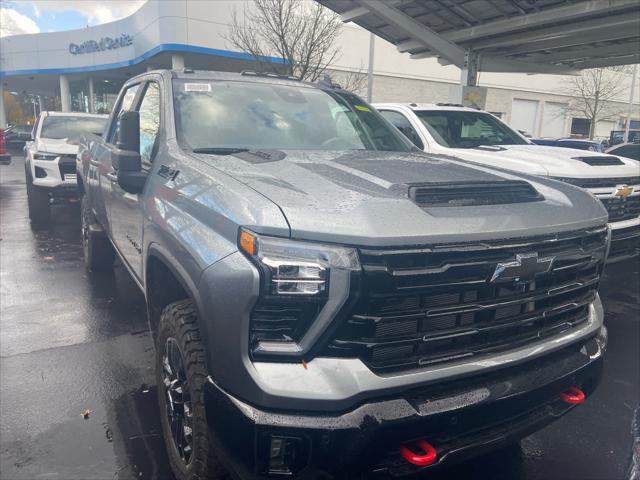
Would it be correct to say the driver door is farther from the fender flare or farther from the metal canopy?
the metal canopy

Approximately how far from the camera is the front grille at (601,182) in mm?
5254

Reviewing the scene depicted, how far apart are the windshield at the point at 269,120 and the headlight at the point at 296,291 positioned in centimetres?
127

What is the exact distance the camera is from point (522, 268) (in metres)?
2.12

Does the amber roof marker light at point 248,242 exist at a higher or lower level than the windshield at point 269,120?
lower

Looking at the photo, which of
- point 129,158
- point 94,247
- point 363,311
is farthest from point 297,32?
point 363,311

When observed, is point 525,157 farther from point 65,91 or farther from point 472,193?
point 65,91

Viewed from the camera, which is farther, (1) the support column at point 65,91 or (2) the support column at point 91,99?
(2) the support column at point 91,99

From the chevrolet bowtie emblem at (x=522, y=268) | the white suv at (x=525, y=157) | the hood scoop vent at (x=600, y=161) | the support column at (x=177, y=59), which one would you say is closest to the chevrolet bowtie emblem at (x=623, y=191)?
the white suv at (x=525, y=157)

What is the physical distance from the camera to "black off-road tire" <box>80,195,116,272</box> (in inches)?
225

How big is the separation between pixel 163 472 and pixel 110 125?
3490 mm

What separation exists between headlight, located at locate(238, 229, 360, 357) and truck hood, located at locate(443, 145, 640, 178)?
3.37m

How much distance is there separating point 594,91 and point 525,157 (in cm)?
3202

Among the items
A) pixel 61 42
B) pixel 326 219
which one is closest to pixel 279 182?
pixel 326 219

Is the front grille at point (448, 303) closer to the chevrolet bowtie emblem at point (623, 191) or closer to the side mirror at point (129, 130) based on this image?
the side mirror at point (129, 130)
